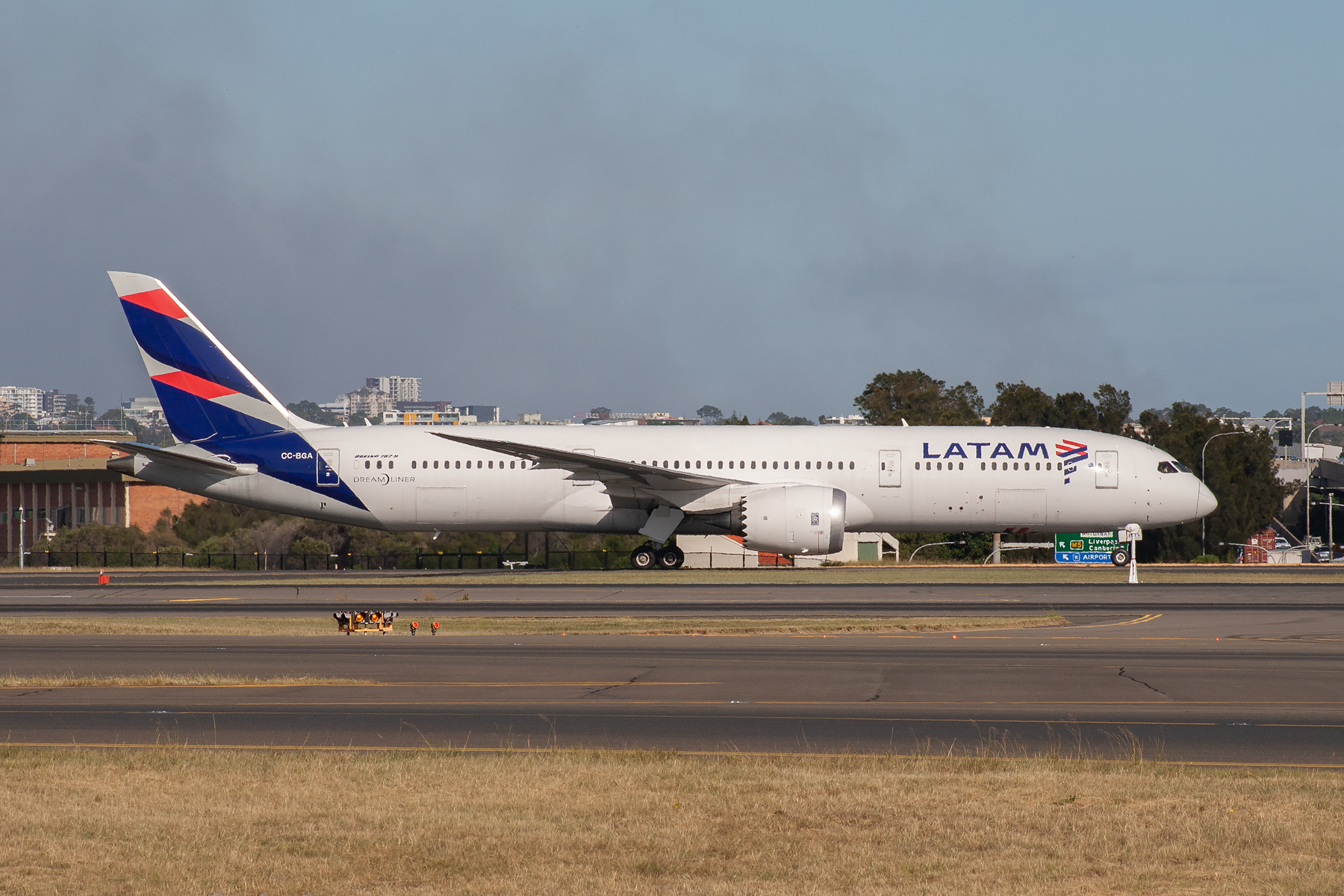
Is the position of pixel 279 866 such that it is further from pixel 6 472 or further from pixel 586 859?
pixel 6 472

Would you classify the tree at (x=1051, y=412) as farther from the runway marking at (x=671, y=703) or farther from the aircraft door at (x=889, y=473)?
the runway marking at (x=671, y=703)

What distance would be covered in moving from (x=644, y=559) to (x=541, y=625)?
16.2 meters

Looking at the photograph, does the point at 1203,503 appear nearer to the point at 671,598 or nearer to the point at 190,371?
the point at 671,598

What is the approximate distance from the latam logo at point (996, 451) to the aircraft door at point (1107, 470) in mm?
1534

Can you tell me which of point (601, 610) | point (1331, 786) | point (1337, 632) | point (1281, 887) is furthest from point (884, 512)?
point (1281, 887)

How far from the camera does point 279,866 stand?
7.93 meters

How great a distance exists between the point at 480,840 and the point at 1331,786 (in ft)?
21.4

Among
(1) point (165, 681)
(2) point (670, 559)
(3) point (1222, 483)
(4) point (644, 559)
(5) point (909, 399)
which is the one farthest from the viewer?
(5) point (909, 399)

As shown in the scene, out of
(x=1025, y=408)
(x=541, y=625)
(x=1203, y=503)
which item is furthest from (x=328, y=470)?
(x=1025, y=408)

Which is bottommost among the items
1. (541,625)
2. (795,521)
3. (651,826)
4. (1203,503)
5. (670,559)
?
(541,625)

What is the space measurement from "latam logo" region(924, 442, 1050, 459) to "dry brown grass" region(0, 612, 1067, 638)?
1387 centimetres

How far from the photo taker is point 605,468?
3631 cm

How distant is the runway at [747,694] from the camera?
12.2 meters

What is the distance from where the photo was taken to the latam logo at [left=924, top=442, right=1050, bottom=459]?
37.9 m
